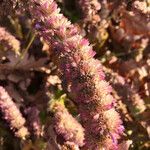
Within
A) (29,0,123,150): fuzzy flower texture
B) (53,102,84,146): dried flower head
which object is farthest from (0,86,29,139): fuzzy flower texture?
(29,0,123,150): fuzzy flower texture

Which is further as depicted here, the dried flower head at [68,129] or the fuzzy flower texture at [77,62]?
the dried flower head at [68,129]

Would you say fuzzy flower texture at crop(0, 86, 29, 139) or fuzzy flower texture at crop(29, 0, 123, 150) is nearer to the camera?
fuzzy flower texture at crop(29, 0, 123, 150)

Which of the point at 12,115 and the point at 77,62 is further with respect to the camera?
the point at 12,115

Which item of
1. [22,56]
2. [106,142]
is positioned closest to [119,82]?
[22,56]

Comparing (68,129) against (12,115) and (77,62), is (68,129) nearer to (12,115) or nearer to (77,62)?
(12,115)

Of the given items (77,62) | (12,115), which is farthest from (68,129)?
(77,62)

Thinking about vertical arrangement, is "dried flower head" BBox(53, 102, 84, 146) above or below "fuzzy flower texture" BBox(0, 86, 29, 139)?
below

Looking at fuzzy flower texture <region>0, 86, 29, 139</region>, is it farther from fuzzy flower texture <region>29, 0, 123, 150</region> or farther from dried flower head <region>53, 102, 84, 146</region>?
fuzzy flower texture <region>29, 0, 123, 150</region>

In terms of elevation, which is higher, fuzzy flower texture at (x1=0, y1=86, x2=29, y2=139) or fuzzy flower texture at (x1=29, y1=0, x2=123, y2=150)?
fuzzy flower texture at (x1=0, y1=86, x2=29, y2=139)

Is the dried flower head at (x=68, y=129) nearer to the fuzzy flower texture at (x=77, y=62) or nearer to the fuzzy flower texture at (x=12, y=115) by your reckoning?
the fuzzy flower texture at (x=12, y=115)

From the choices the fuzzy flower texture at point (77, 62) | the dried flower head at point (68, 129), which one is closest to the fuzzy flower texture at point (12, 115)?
the dried flower head at point (68, 129)

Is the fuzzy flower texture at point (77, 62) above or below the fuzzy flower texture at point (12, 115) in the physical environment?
below

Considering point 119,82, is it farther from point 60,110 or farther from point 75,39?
point 75,39
